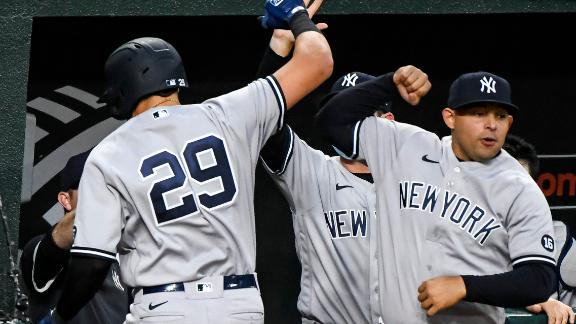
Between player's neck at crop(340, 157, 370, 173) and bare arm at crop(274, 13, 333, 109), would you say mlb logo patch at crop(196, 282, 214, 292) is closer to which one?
bare arm at crop(274, 13, 333, 109)

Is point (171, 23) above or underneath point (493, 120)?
above

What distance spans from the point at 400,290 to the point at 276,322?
205 cm

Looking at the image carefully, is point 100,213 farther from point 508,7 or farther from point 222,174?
point 508,7

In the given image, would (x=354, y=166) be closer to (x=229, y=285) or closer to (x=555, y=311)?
(x=555, y=311)

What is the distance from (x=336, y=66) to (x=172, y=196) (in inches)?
99.8

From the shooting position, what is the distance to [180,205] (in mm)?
3010

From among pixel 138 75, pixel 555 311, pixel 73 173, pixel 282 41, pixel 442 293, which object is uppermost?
pixel 282 41

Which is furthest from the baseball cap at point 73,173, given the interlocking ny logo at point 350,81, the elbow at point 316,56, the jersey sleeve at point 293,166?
the elbow at point 316,56

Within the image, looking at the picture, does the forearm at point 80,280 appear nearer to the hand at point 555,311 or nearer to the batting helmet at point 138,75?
the batting helmet at point 138,75

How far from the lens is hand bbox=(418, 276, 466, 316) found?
3.25 m

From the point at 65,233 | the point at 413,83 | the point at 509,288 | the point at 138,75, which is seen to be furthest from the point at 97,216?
the point at 509,288

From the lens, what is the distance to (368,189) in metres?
3.98

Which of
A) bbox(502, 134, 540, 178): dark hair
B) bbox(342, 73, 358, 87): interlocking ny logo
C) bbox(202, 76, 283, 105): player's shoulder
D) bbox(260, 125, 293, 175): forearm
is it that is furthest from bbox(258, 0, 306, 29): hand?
bbox(502, 134, 540, 178): dark hair

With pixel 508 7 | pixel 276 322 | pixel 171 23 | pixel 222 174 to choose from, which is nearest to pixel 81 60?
pixel 171 23
